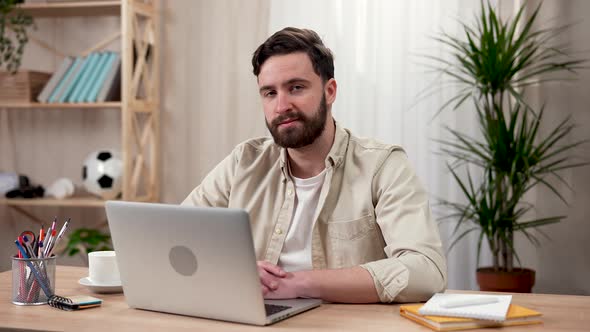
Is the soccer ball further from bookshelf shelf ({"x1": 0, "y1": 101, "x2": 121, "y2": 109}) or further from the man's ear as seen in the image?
the man's ear

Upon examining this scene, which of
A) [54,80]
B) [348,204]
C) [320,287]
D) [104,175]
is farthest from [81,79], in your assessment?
[320,287]

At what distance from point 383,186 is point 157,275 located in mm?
686

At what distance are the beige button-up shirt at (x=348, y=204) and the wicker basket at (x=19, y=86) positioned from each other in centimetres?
187

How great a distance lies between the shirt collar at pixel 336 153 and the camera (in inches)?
79.4

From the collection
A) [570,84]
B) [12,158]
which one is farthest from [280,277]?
[12,158]

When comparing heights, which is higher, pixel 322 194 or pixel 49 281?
pixel 322 194

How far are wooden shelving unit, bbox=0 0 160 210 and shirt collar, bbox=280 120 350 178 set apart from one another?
5.38 feet

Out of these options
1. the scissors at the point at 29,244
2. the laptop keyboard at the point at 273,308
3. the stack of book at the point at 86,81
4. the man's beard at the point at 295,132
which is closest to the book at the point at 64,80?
the stack of book at the point at 86,81

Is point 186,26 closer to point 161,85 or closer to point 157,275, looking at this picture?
point 161,85

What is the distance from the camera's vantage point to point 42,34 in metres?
3.99

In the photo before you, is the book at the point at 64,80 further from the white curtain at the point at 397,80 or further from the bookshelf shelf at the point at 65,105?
the white curtain at the point at 397,80

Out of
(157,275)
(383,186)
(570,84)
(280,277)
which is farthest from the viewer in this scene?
(570,84)

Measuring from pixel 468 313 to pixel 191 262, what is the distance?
0.52 meters

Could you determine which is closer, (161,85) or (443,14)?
(443,14)
